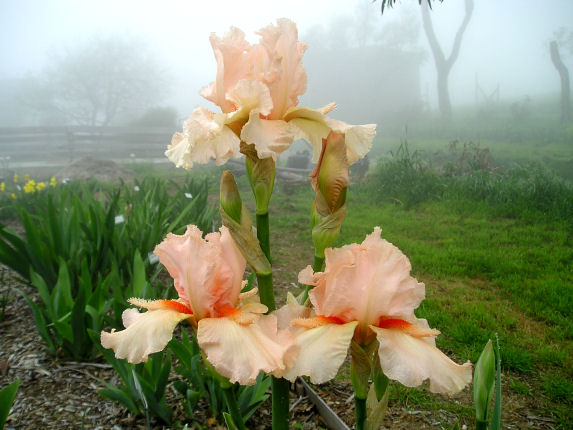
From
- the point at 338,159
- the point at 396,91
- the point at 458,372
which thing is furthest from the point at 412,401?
the point at 396,91

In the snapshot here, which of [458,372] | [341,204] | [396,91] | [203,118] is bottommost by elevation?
[458,372]

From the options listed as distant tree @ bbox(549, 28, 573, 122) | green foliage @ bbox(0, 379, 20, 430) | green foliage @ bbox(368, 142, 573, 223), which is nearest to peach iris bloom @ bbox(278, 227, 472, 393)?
green foliage @ bbox(0, 379, 20, 430)

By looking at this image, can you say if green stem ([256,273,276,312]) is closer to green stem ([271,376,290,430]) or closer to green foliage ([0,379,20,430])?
green stem ([271,376,290,430])

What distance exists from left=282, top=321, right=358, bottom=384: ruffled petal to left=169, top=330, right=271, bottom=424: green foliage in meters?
0.73

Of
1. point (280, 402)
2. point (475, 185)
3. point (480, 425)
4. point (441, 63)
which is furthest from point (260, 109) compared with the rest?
point (441, 63)

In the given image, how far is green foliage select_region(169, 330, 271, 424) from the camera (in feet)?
3.53

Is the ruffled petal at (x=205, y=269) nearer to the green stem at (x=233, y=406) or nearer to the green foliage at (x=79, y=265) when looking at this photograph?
the green stem at (x=233, y=406)

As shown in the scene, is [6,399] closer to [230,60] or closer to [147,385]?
[147,385]

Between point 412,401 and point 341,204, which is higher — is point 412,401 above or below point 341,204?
below

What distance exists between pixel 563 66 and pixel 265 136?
3310 millimetres

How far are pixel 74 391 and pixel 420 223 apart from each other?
2.41 m

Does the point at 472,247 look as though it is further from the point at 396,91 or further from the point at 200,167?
the point at 200,167

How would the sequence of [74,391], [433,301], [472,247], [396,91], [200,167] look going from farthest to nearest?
[200,167] → [396,91] → [472,247] → [433,301] → [74,391]

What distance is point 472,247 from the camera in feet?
8.00
